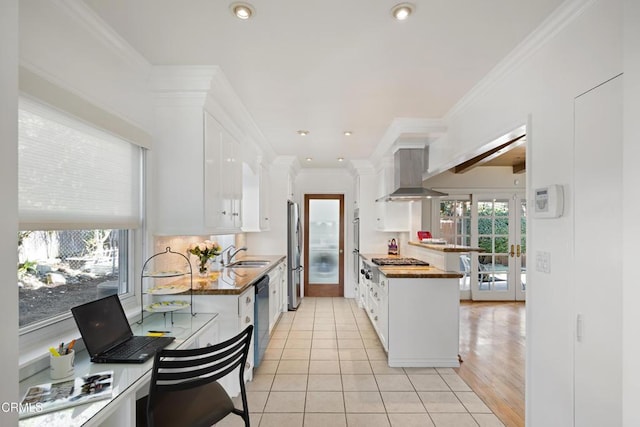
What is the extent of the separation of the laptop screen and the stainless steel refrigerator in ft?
12.5

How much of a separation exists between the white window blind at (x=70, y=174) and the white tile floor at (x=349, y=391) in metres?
1.63

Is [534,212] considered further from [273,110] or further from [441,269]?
[273,110]

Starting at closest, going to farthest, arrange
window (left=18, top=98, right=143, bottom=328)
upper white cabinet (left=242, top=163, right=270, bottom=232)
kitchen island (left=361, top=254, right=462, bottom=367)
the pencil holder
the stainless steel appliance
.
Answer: the pencil holder, window (left=18, top=98, right=143, bottom=328), kitchen island (left=361, top=254, right=462, bottom=367), upper white cabinet (left=242, top=163, right=270, bottom=232), the stainless steel appliance

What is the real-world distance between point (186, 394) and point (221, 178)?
70.6 inches

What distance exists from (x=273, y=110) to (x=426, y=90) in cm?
142

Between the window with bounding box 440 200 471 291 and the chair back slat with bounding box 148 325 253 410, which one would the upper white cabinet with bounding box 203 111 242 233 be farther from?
Answer: the window with bounding box 440 200 471 291

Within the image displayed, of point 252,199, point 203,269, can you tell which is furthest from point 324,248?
point 203,269

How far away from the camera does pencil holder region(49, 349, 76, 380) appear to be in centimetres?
146

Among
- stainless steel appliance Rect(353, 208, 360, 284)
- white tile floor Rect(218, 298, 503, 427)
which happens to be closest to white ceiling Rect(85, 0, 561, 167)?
white tile floor Rect(218, 298, 503, 427)

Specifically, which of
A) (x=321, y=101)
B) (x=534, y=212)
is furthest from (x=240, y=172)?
(x=534, y=212)

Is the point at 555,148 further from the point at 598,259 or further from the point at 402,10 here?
the point at 402,10

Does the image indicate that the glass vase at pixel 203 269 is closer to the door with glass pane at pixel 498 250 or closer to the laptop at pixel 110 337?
the laptop at pixel 110 337

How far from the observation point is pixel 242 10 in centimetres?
178

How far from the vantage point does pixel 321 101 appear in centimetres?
313
